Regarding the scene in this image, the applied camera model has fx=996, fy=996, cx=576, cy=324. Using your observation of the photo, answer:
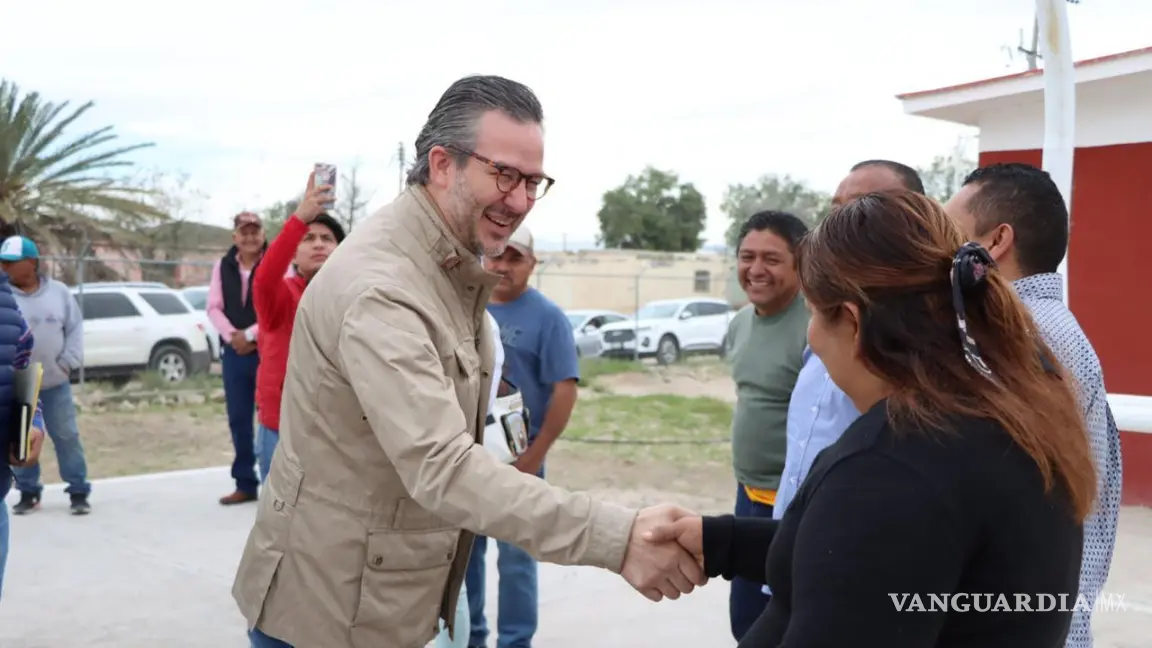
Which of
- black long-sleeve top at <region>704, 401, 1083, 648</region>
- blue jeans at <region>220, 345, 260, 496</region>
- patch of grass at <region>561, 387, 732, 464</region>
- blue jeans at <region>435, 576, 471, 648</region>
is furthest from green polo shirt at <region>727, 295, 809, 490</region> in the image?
patch of grass at <region>561, 387, 732, 464</region>

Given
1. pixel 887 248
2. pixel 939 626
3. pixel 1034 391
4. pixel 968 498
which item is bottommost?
pixel 939 626

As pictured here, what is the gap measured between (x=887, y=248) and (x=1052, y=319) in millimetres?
946

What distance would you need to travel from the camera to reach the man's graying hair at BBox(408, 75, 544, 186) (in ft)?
7.53

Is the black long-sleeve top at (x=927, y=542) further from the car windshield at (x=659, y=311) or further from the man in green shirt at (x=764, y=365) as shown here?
the car windshield at (x=659, y=311)

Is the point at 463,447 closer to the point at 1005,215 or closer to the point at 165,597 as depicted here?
the point at 1005,215

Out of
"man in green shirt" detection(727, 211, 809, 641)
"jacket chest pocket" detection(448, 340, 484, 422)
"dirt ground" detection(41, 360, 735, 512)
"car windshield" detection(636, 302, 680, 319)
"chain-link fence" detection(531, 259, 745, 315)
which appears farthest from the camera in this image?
"chain-link fence" detection(531, 259, 745, 315)

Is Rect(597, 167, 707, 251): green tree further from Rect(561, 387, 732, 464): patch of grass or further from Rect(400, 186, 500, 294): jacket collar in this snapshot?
Rect(400, 186, 500, 294): jacket collar

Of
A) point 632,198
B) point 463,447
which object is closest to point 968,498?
point 463,447

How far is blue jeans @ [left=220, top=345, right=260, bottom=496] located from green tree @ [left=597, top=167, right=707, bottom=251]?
4634 cm

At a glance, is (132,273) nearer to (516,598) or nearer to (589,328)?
(589,328)

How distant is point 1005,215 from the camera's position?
2418mm

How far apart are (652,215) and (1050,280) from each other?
51.6m

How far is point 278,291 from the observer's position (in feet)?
16.5

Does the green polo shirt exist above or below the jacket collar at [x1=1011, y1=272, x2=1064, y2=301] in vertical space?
below
